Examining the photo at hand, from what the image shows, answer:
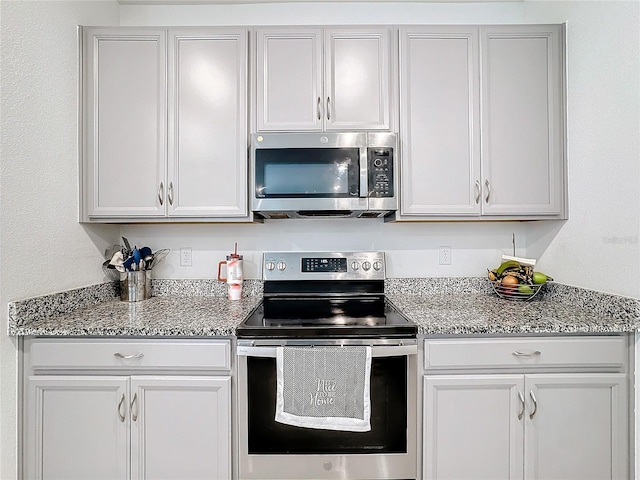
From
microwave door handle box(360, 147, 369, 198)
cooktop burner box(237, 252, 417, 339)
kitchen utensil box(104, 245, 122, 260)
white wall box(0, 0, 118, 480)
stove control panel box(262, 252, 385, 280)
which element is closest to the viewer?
white wall box(0, 0, 118, 480)

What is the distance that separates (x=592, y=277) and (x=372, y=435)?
1.21 m

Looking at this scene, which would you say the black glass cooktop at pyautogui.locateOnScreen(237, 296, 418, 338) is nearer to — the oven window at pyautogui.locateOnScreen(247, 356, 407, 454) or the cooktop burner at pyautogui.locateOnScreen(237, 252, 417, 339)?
the cooktop burner at pyautogui.locateOnScreen(237, 252, 417, 339)

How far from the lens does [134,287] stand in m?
1.99

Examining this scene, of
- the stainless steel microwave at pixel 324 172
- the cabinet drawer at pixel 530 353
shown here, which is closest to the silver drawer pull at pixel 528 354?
the cabinet drawer at pixel 530 353

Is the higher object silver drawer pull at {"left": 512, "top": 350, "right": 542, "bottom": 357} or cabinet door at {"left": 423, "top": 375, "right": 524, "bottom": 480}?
silver drawer pull at {"left": 512, "top": 350, "right": 542, "bottom": 357}

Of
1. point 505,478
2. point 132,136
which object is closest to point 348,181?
point 132,136

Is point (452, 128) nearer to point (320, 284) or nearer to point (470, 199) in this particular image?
point (470, 199)

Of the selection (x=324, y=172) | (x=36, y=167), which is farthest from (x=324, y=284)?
(x=36, y=167)

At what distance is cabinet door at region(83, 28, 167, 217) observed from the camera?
6.03 ft

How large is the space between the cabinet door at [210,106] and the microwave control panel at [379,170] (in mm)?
627

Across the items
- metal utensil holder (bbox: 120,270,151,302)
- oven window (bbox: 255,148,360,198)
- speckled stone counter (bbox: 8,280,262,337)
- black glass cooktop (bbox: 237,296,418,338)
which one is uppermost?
oven window (bbox: 255,148,360,198)

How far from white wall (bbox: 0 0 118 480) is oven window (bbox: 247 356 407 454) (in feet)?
3.08

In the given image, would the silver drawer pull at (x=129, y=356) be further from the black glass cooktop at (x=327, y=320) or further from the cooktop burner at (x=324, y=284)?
the cooktop burner at (x=324, y=284)

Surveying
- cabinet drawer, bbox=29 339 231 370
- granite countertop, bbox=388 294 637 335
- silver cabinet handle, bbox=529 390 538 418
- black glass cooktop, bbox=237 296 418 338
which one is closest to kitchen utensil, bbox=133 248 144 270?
cabinet drawer, bbox=29 339 231 370
